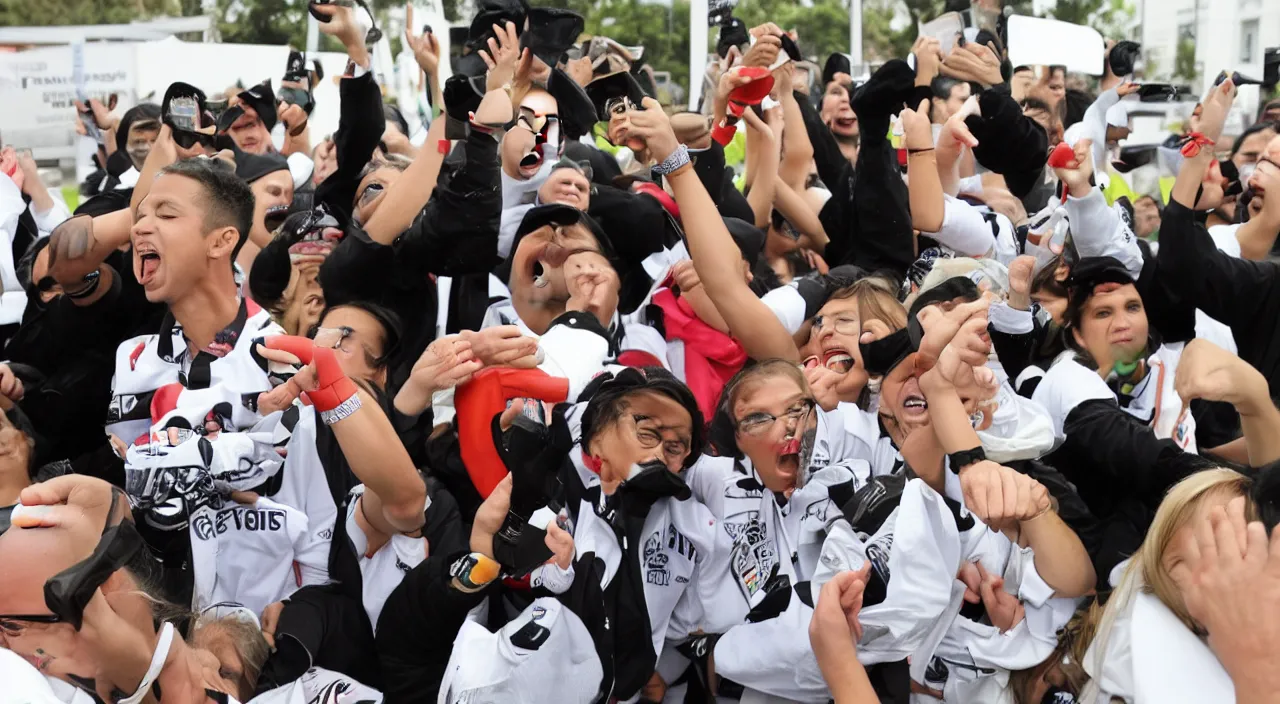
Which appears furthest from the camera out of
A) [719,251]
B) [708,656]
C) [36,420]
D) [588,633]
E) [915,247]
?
[915,247]

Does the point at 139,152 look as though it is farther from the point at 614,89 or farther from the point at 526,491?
the point at 526,491

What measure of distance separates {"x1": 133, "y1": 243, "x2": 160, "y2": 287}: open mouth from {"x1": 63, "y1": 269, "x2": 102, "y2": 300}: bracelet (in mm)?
549

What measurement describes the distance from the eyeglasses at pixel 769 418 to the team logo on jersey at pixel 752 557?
23cm

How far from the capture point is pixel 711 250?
394 cm

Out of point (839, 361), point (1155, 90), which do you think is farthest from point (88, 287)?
point (1155, 90)

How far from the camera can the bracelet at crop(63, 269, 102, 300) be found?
4242 mm

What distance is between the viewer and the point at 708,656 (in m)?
3.33

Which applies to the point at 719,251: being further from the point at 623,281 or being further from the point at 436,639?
the point at 436,639

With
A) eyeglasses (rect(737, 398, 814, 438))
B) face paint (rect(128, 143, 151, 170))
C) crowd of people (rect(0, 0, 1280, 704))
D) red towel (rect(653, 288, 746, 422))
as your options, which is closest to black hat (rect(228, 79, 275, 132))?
crowd of people (rect(0, 0, 1280, 704))

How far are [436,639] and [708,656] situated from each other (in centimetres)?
67

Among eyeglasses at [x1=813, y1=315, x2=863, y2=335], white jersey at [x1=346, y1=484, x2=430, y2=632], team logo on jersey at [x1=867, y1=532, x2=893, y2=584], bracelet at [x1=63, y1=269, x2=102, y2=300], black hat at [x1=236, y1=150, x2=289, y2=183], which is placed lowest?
white jersey at [x1=346, y1=484, x2=430, y2=632]

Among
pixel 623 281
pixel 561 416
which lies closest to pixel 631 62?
pixel 623 281

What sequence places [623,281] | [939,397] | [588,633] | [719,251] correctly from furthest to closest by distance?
[623,281]
[719,251]
[588,633]
[939,397]

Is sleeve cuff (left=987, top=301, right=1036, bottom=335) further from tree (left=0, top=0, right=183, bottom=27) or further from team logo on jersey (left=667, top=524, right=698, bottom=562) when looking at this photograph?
tree (left=0, top=0, right=183, bottom=27)
